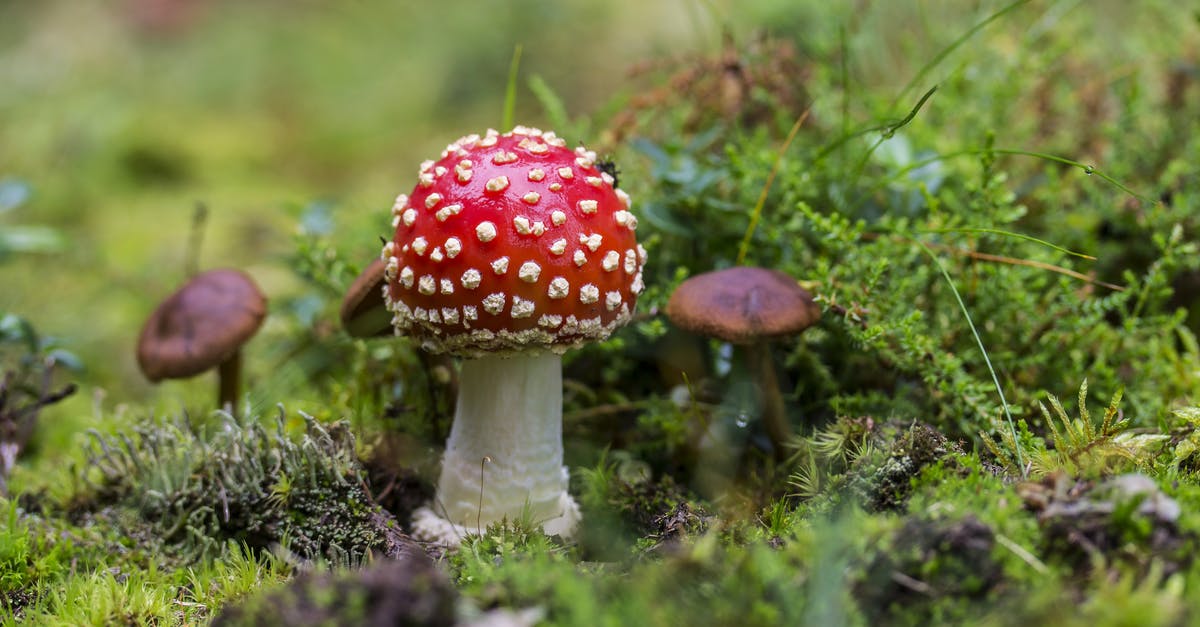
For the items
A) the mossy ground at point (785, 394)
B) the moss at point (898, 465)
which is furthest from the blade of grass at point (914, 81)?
the moss at point (898, 465)

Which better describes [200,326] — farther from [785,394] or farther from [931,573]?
[931,573]

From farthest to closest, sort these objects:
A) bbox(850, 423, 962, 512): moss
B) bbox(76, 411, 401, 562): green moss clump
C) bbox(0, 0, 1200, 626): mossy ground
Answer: bbox(76, 411, 401, 562): green moss clump → bbox(850, 423, 962, 512): moss → bbox(0, 0, 1200, 626): mossy ground

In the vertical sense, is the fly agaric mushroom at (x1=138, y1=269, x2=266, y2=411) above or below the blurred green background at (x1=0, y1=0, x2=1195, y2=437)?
below

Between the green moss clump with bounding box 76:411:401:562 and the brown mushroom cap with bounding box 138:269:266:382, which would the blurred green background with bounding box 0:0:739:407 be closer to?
the brown mushroom cap with bounding box 138:269:266:382

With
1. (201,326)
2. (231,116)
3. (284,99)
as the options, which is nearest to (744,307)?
(201,326)

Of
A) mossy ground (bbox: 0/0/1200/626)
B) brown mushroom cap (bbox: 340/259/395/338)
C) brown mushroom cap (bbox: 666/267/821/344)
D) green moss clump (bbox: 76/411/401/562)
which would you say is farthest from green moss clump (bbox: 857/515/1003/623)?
brown mushroom cap (bbox: 340/259/395/338)

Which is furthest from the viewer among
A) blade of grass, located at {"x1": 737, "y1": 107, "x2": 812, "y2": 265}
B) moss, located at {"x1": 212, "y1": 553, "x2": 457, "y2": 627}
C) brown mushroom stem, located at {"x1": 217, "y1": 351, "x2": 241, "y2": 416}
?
brown mushroom stem, located at {"x1": 217, "y1": 351, "x2": 241, "y2": 416}

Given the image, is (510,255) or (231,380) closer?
(510,255)
